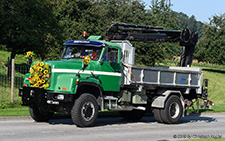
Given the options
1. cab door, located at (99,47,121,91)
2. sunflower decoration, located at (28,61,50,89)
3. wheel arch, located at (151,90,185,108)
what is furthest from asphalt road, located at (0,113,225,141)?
cab door, located at (99,47,121,91)

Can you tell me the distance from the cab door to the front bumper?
6.47 feet

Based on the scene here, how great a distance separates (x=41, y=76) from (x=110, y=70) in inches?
107

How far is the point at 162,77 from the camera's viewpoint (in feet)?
51.6

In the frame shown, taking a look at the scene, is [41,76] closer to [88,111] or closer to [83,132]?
[88,111]

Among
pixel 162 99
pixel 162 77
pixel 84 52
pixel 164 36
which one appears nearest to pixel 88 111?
pixel 84 52

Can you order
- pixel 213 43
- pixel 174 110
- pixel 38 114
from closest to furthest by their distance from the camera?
pixel 38 114, pixel 174 110, pixel 213 43

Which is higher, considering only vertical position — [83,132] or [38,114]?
[38,114]

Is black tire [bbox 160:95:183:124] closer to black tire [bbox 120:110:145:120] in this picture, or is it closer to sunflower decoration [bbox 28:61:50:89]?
black tire [bbox 120:110:145:120]

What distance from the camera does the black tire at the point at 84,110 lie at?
1255 centimetres

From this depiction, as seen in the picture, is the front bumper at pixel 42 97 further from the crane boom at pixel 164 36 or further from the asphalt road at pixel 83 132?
the crane boom at pixel 164 36

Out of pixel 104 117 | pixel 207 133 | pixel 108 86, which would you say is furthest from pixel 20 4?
pixel 207 133

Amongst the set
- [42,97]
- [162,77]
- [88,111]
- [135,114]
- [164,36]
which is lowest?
[135,114]

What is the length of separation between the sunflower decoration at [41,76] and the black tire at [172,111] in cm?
527

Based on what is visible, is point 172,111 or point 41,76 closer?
point 41,76
